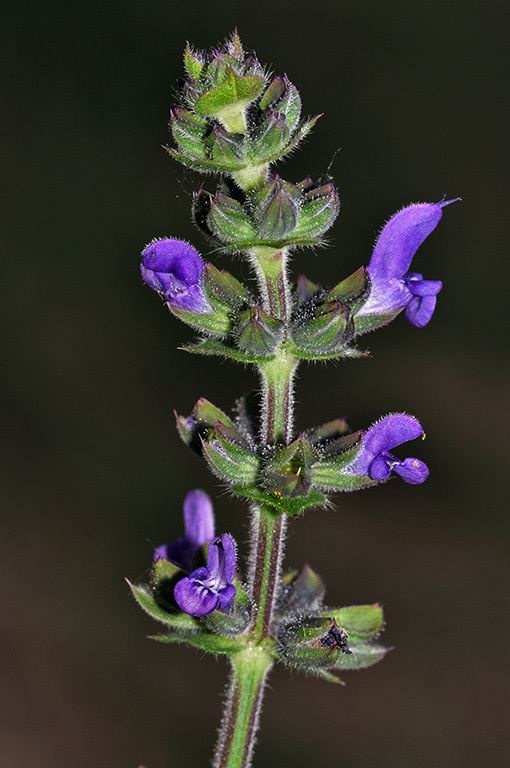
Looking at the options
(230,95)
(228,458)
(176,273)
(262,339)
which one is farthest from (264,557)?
(230,95)

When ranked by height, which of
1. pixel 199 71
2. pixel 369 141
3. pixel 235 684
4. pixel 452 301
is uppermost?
pixel 369 141

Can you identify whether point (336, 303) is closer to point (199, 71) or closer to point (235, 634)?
point (199, 71)

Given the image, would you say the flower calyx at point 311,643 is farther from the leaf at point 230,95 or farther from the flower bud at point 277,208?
the leaf at point 230,95

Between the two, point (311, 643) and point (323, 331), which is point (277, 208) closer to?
point (323, 331)

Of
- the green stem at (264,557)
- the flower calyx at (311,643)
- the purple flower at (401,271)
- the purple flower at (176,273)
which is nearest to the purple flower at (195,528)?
the green stem at (264,557)

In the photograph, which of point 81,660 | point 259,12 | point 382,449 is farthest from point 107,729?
point 259,12

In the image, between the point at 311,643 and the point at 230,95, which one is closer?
the point at 230,95

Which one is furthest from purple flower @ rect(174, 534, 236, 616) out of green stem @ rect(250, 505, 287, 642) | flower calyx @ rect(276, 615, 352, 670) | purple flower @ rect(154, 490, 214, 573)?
purple flower @ rect(154, 490, 214, 573)
